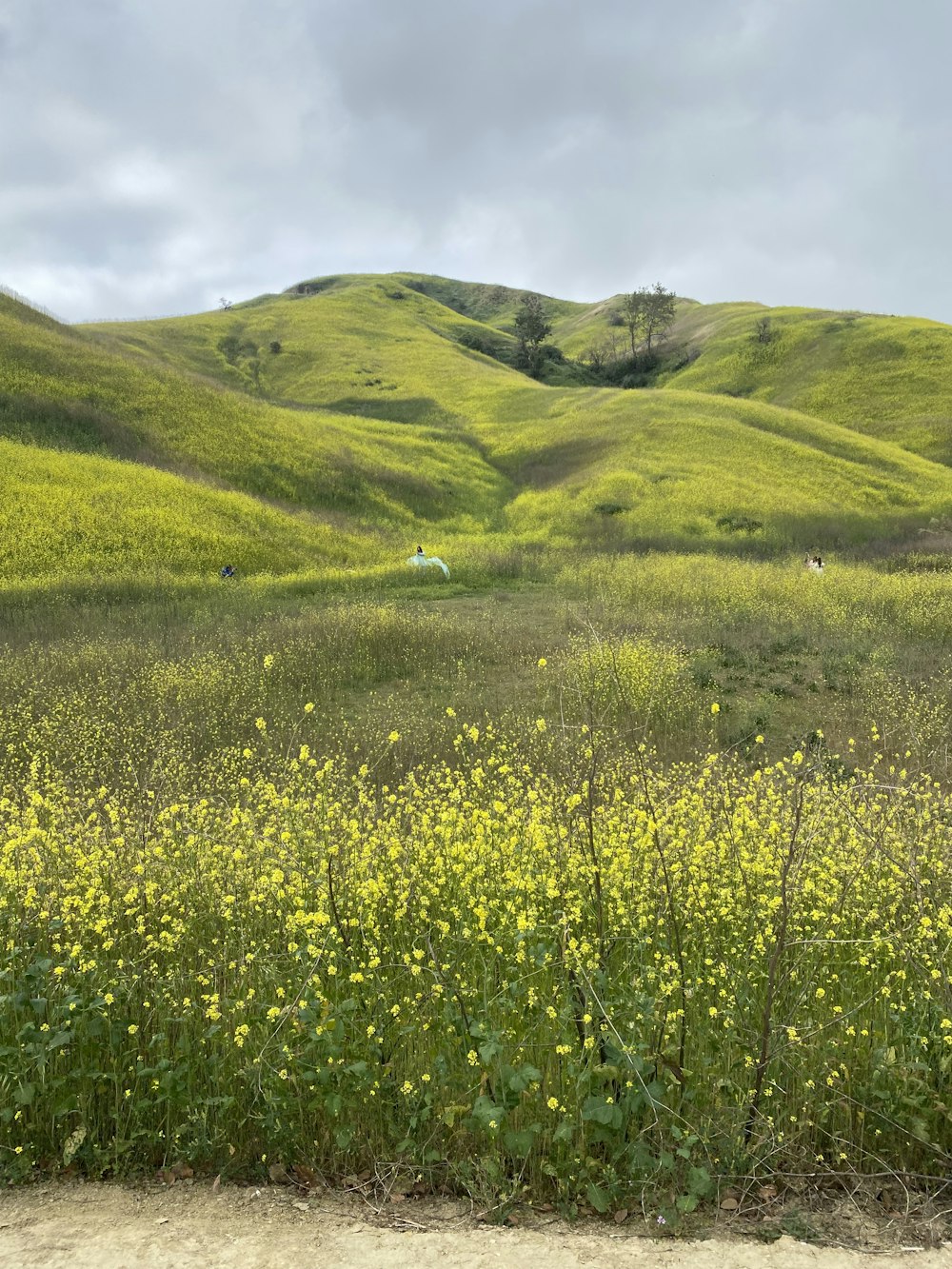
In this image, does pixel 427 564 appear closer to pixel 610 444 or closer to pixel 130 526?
pixel 130 526

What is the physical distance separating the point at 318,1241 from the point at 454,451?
4541 cm

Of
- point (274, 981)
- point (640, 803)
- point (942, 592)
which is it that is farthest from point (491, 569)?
point (274, 981)

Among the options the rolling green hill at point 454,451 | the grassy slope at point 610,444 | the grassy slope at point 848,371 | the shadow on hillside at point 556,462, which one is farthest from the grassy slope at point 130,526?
the grassy slope at point 848,371

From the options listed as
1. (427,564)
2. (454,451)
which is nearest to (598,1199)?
(427,564)

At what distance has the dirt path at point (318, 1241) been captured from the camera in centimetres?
272

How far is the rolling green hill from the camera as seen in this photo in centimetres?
2559

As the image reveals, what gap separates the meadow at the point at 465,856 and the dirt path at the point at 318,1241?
0.48 feet

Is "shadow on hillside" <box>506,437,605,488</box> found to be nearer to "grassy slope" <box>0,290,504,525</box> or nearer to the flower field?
"grassy slope" <box>0,290,504,525</box>

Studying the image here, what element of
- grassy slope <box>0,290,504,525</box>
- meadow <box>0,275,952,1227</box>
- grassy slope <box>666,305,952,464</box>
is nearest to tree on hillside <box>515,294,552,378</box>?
grassy slope <box>666,305,952,464</box>

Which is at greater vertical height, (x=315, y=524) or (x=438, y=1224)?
(x=315, y=524)

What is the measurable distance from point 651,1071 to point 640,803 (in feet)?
8.21

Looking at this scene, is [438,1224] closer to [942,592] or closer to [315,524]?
[942,592]

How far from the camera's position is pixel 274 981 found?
387 centimetres

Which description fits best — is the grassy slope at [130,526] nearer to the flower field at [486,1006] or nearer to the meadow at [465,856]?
the meadow at [465,856]
